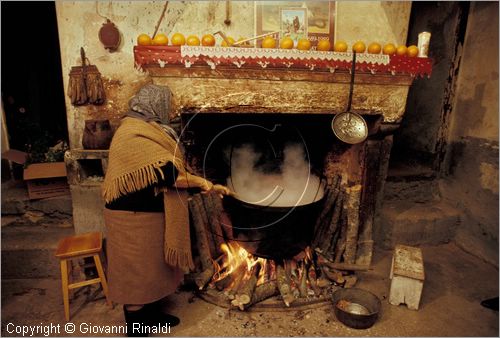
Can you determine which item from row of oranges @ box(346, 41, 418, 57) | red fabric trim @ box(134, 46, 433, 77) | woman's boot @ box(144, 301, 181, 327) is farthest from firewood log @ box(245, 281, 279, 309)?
row of oranges @ box(346, 41, 418, 57)

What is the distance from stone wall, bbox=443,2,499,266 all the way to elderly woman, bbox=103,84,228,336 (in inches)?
147

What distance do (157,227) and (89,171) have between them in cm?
155

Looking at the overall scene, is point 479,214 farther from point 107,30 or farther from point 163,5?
point 107,30

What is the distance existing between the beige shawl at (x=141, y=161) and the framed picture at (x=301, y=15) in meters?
1.62

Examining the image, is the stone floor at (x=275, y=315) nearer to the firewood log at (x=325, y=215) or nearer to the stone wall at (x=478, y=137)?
the firewood log at (x=325, y=215)

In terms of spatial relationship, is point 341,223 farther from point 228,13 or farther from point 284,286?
point 228,13

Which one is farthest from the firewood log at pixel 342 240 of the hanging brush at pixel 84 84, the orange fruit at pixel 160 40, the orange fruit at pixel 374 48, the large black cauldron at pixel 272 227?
the hanging brush at pixel 84 84

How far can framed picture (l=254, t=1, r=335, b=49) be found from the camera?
3088 mm

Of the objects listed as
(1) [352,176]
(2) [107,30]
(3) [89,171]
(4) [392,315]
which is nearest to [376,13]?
(1) [352,176]

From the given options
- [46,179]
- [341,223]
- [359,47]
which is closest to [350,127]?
[359,47]

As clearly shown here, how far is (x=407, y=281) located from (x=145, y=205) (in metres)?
2.57

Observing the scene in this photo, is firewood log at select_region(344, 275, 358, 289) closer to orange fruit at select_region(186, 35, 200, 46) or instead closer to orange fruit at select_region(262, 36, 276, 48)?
orange fruit at select_region(262, 36, 276, 48)

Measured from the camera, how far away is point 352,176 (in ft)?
11.8

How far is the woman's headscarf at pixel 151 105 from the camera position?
229cm
